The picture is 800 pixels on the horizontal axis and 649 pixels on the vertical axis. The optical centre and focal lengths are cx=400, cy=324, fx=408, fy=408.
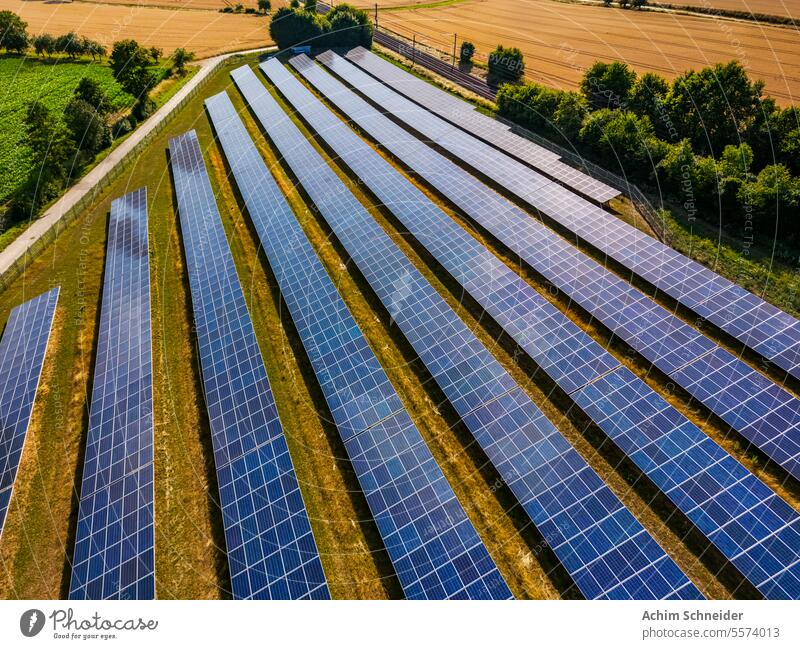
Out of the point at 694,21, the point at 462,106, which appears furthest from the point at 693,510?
the point at 694,21

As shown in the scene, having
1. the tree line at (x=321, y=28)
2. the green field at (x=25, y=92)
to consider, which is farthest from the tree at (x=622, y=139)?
the green field at (x=25, y=92)

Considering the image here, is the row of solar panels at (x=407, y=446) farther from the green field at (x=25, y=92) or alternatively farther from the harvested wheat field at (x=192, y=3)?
the harvested wheat field at (x=192, y=3)

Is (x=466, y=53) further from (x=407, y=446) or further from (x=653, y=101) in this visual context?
(x=407, y=446)

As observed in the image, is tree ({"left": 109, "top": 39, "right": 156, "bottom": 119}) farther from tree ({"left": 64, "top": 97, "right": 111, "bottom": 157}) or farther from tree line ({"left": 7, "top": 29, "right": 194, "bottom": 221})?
tree ({"left": 64, "top": 97, "right": 111, "bottom": 157})

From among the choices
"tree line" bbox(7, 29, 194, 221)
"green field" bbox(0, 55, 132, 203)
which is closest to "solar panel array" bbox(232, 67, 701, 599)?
"tree line" bbox(7, 29, 194, 221)

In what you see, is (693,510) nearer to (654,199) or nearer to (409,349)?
(409,349)

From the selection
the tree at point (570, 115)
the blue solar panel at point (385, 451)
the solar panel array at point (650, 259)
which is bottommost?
the blue solar panel at point (385, 451)

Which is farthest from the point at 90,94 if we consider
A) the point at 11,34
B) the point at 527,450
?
the point at 527,450
